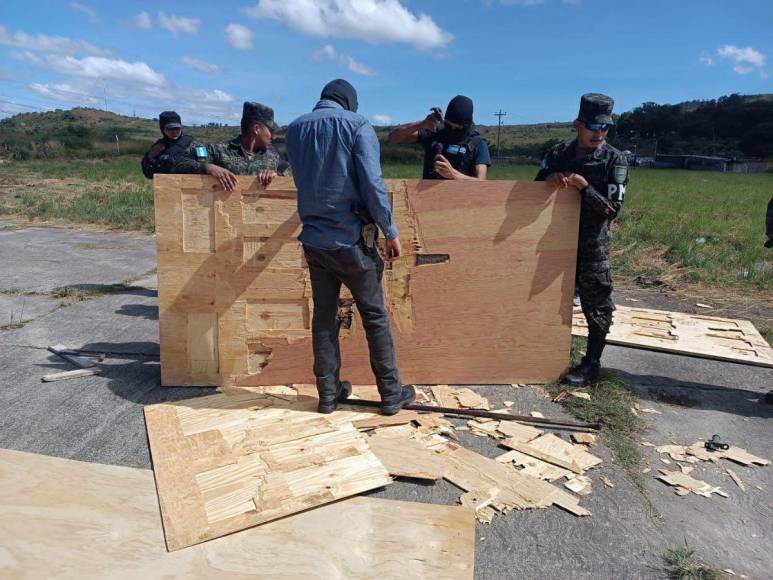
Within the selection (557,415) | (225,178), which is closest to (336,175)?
(225,178)

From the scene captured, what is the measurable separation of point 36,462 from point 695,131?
312 feet

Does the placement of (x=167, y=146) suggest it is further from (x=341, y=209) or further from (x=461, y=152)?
(x=341, y=209)

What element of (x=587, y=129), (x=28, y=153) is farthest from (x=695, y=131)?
(x=587, y=129)

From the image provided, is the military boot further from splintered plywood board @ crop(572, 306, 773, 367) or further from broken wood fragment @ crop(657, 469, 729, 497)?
broken wood fragment @ crop(657, 469, 729, 497)

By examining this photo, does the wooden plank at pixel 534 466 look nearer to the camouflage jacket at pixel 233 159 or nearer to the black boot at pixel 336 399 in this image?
the black boot at pixel 336 399

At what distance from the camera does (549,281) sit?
438 cm

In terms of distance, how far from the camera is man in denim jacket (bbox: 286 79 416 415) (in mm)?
3293

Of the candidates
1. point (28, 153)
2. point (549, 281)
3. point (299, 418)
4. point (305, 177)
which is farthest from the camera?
point (28, 153)

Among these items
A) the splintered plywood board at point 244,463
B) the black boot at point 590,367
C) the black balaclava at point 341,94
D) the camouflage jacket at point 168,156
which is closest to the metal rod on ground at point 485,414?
the splintered plywood board at point 244,463

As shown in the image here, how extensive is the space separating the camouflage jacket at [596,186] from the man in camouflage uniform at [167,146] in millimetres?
3757

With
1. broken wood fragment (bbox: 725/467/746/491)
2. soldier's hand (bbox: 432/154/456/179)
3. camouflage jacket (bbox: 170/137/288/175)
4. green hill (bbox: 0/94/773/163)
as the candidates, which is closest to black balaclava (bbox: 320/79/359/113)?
soldier's hand (bbox: 432/154/456/179)

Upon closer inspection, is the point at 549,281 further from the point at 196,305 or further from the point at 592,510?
the point at 196,305

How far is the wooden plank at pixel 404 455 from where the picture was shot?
319cm

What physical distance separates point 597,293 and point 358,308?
1936mm
